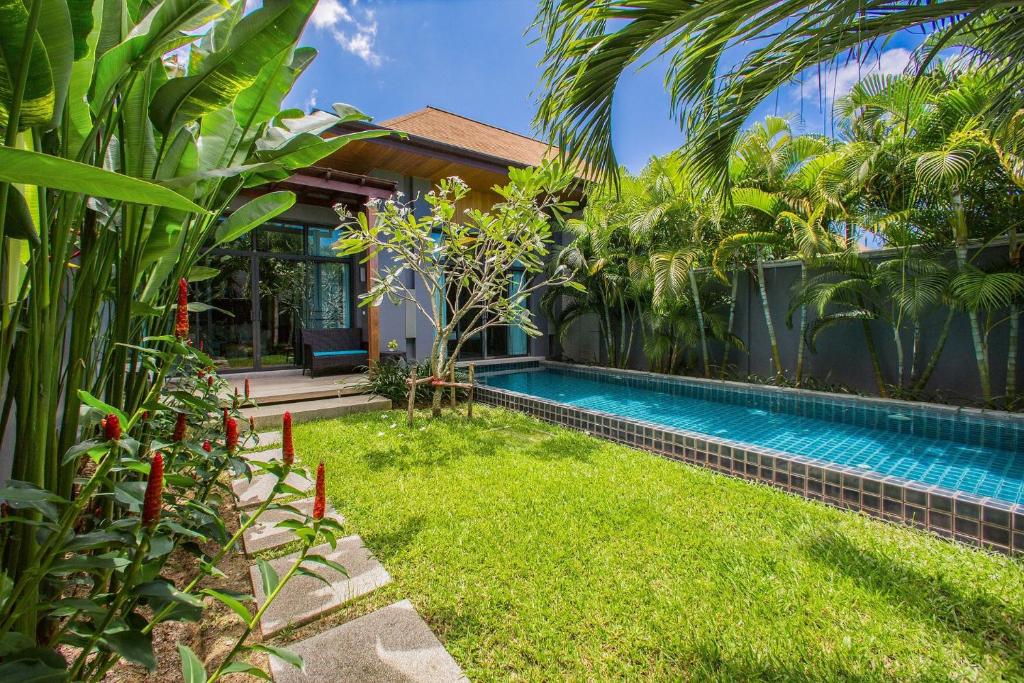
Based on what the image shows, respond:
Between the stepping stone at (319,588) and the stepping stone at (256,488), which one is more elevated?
the stepping stone at (256,488)

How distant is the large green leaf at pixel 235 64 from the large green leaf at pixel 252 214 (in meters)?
0.48

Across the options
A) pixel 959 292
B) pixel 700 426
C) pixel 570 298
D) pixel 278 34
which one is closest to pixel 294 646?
pixel 278 34

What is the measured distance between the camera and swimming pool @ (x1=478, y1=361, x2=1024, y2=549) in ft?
10.6

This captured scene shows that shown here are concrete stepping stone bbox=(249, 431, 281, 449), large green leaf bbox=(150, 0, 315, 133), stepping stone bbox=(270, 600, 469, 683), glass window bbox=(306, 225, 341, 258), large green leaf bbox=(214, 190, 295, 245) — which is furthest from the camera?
glass window bbox=(306, 225, 341, 258)

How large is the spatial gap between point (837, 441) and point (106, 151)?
7.22 meters

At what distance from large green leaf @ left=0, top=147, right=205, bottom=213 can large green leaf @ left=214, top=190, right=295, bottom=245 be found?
1085 mm

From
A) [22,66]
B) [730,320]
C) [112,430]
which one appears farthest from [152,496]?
[730,320]

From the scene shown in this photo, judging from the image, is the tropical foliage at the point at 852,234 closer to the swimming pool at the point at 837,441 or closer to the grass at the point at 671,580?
the swimming pool at the point at 837,441

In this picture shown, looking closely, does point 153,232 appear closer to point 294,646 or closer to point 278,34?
point 278,34

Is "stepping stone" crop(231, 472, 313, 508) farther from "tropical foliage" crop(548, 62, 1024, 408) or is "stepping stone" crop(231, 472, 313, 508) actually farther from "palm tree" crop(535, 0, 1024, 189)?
"tropical foliage" crop(548, 62, 1024, 408)

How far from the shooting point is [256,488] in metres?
3.67

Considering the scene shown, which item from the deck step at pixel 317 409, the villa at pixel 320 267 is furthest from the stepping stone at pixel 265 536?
the villa at pixel 320 267

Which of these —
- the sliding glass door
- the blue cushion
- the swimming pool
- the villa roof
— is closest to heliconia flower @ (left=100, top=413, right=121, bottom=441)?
the swimming pool

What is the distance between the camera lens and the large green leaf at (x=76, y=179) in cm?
56
